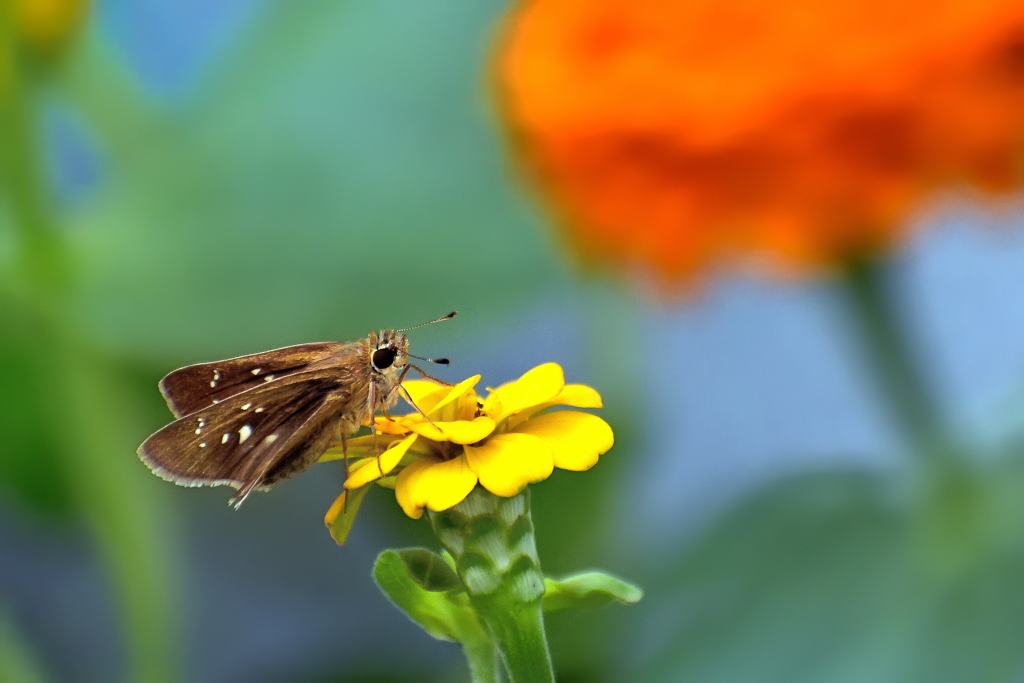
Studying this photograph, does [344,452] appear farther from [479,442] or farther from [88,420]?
[88,420]

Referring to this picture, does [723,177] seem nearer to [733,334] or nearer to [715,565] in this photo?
[715,565]

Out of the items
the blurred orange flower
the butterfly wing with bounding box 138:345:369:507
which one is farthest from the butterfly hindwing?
the blurred orange flower

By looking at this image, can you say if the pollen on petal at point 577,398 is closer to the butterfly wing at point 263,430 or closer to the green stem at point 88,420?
the butterfly wing at point 263,430

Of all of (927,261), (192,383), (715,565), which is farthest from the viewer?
Result: (927,261)

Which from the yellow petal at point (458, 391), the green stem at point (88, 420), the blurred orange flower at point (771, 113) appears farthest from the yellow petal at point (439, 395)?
the green stem at point (88, 420)

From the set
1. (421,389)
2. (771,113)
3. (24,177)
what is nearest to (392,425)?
(421,389)

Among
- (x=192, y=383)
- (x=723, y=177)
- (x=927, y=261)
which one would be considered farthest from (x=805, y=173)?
(x=927, y=261)

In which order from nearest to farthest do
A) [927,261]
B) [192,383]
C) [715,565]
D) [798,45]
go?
[192,383]
[798,45]
[715,565]
[927,261]
